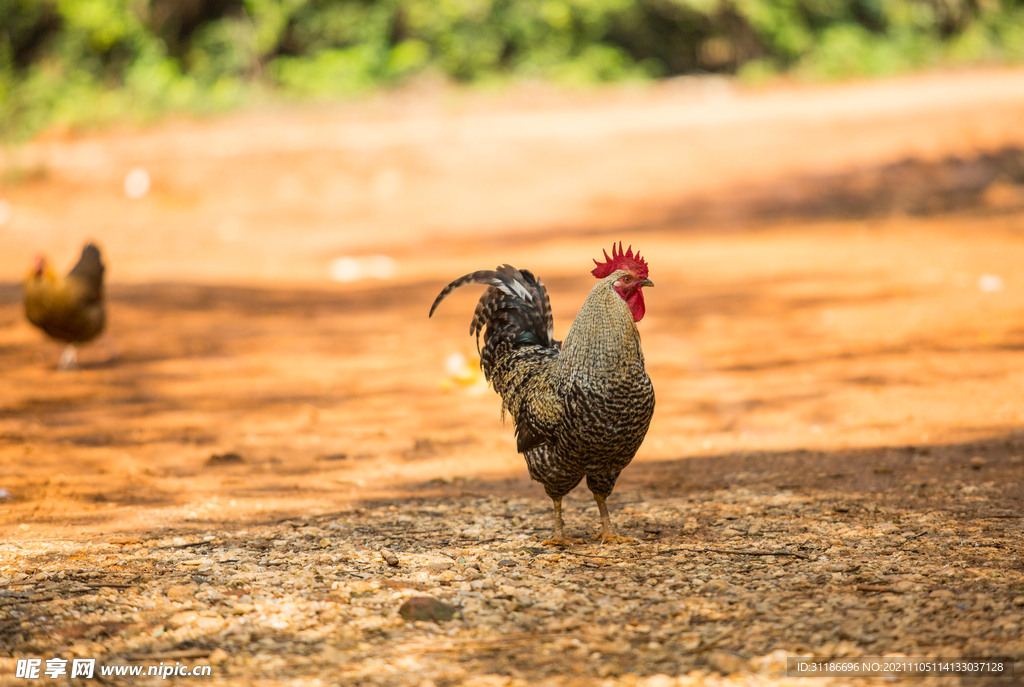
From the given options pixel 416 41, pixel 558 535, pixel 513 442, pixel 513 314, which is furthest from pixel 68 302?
pixel 416 41

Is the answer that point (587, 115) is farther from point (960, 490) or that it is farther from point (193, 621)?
point (193, 621)

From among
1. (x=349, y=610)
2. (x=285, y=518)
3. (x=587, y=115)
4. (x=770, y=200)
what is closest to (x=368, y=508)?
(x=285, y=518)

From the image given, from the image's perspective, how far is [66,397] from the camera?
782cm

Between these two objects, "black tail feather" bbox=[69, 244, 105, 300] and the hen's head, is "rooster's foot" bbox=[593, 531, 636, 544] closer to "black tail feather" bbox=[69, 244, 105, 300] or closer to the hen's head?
the hen's head

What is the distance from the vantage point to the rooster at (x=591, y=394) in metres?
4.33

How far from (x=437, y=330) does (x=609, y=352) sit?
6024 millimetres

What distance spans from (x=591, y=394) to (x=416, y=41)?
2532 centimetres

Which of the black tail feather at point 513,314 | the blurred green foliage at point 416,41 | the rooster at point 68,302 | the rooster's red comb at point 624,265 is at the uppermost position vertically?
the blurred green foliage at point 416,41

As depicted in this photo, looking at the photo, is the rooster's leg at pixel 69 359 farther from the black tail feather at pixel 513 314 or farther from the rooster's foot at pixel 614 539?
the rooster's foot at pixel 614 539

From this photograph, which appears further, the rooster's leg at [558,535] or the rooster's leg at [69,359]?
the rooster's leg at [69,359]

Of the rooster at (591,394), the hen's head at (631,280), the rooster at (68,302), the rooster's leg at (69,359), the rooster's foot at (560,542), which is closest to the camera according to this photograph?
the rooster at (591,394)

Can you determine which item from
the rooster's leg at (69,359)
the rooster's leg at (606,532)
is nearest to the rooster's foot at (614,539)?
the rooster's leg at (606,532)

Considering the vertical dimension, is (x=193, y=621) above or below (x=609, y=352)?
below

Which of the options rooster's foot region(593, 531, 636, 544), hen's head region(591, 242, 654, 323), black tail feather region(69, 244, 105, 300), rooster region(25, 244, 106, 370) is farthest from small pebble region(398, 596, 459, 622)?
black tail feather region(69, 244, 105, 300)
